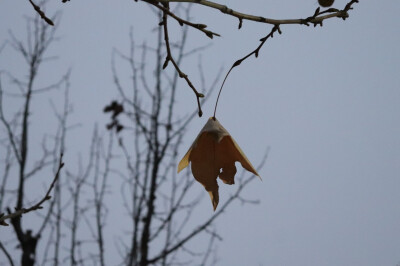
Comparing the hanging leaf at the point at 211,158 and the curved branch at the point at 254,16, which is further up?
the curved branch at the point at 254,16

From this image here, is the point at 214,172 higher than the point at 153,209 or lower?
lower

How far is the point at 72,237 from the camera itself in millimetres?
4312

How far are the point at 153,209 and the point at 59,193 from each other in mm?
971

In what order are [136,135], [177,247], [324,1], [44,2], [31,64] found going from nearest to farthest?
1. [324,1]
2. [177,247]
3. [136,135]
4. [31,64]
5. [44,2]

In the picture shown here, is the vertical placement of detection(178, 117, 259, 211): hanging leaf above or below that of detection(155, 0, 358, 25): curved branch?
below

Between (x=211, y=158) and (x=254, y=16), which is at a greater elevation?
(x=254, y=16)

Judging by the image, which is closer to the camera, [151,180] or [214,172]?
[214,172]

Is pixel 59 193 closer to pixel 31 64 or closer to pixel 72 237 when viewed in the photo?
pixel 72 237

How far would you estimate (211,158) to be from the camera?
4.00 feet

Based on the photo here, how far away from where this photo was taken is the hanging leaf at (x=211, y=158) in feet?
3.93

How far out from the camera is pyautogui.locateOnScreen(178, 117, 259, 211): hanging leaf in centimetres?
120

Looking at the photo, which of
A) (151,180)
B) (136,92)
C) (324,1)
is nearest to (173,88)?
(136,92)

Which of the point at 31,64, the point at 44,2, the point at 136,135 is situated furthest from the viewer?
the point at 44,2

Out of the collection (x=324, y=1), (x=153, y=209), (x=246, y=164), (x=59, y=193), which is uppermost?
(x=59, y=193)
